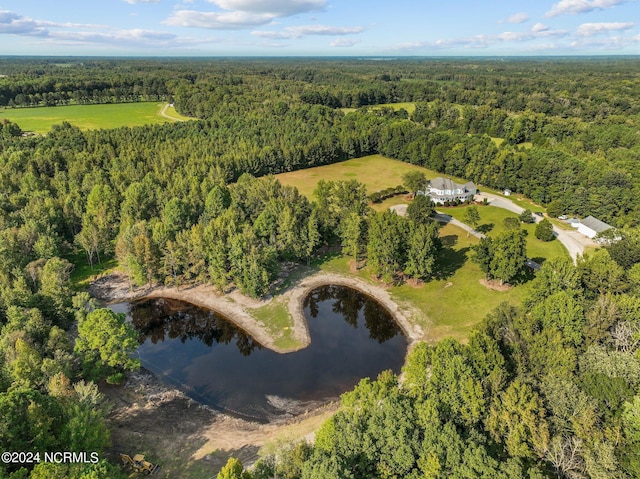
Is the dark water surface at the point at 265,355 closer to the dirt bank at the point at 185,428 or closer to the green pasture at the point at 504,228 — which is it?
the dirt bank at the point at 185,428

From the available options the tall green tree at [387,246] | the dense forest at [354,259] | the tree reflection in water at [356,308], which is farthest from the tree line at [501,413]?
the tall green tree at [387,246]

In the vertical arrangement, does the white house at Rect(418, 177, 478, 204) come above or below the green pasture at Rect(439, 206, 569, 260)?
above

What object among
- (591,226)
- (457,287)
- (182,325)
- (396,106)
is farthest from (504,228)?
(396,106)

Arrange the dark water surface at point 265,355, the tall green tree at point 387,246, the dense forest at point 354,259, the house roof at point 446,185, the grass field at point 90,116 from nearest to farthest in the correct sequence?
the dense forest at point 354,259 < the dark water surface at point 265,355 < the tall green tree at point 387,246 < the house roof at point 446,185 < the grass field at point 90,116

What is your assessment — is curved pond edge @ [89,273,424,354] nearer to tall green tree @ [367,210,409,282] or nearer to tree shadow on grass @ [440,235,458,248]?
tall green tree @ [367,210,409,282]

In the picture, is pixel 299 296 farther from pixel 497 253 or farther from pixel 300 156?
pixel 300 156

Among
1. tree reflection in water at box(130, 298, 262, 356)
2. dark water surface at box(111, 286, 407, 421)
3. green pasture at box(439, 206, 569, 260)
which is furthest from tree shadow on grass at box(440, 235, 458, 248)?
tree reflection in water at box(130, 298, 262, 356)

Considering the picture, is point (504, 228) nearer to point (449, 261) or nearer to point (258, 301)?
point (449, 261)
